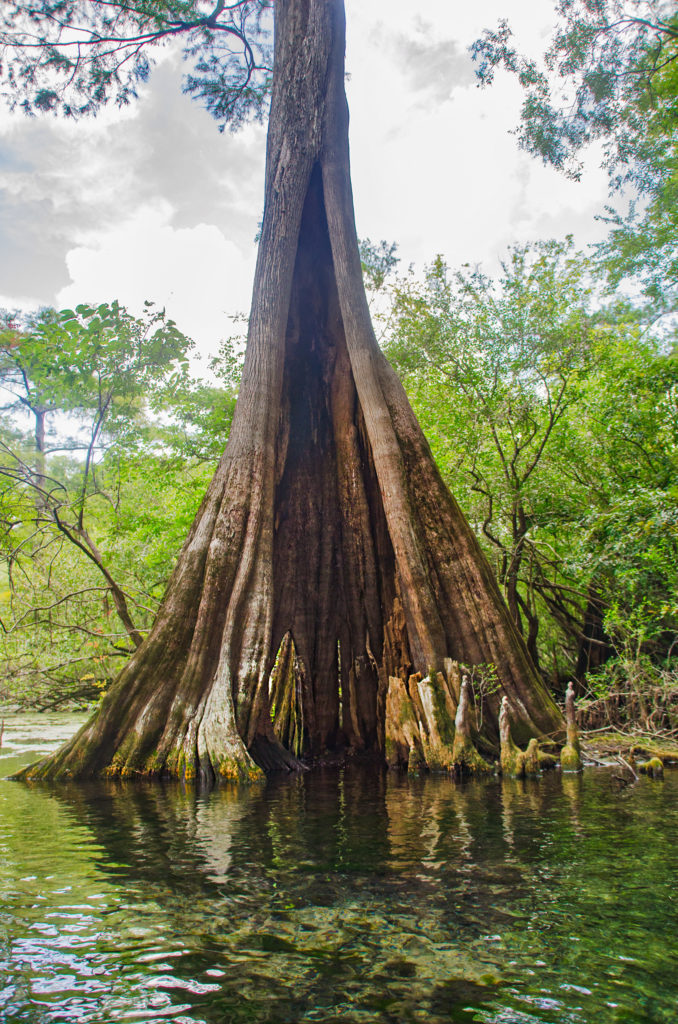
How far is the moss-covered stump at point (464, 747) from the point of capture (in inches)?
237

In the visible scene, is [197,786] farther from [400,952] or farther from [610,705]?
[610,705]

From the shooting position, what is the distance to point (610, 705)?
9.01 m

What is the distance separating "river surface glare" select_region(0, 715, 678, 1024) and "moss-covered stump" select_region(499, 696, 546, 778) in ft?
4.74

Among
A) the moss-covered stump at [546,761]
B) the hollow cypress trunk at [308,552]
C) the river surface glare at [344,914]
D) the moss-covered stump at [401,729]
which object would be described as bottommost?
the river surface glare at [344,914]

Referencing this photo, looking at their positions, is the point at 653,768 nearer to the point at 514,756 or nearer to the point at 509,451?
A: the point at 514,756

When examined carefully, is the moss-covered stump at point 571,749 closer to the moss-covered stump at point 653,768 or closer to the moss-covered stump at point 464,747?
the moss-covered stump at point 653,768

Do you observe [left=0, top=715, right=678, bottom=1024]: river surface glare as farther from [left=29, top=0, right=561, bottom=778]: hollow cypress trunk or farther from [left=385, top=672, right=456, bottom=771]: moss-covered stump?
[left=29, top=0, right=561, bottom=778]: hollow cypress trunk

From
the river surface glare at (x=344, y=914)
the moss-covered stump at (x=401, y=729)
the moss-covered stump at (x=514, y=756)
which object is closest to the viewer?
the river surface glare at (x=344, y=914)

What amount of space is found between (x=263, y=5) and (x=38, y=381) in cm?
846

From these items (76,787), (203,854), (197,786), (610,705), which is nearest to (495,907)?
(203,854)

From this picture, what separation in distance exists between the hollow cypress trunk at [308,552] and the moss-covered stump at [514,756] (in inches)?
21.5

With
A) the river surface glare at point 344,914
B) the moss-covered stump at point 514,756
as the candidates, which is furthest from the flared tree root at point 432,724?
the river surface glare at point 344,914

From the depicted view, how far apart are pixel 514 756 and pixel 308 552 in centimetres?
374

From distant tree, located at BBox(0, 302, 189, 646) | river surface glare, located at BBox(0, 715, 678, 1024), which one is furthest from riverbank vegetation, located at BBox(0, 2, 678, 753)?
river surface glare, located at BBox(0, 715, 678, 1024)
